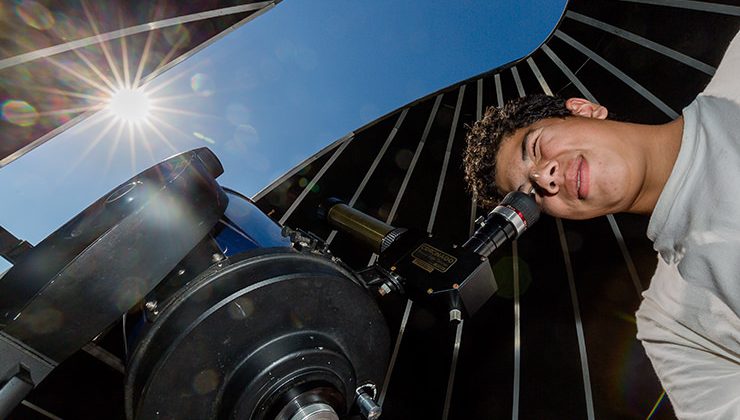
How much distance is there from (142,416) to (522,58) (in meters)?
3.76

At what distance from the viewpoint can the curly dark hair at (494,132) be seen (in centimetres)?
245

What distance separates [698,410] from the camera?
1.79m

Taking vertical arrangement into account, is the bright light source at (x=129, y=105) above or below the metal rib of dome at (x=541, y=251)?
above

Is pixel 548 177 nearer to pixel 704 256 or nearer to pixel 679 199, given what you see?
pixel 679 199

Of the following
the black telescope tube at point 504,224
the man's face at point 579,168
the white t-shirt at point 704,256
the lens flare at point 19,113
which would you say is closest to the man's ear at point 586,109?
the man's face at point 579,168

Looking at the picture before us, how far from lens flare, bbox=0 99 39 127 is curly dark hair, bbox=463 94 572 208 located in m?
2.58

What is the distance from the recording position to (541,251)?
3496mm

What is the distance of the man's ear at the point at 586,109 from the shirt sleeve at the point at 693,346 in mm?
919

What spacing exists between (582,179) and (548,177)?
15cm

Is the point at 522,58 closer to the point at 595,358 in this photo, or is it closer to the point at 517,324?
the point at 517,324

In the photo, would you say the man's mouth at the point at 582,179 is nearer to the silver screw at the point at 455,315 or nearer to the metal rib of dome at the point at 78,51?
the silver screw at the point at 455,315

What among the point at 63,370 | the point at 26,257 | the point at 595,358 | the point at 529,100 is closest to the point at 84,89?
the point at 63,370

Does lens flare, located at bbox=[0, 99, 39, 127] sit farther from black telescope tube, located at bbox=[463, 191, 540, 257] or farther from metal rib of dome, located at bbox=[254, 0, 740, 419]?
black telescope tube, located at bbox=[463, 191, 540, 257]

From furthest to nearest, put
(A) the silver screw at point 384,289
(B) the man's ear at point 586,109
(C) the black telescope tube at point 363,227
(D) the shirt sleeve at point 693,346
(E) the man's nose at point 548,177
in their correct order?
(B) the man's ear at point 586,109
(E) the man's nose at point 548,177
(D) the shirt sleeve at point 693,346
(C) the black telescope tube at point 363,227
(A) the silver screw at point 384,289
